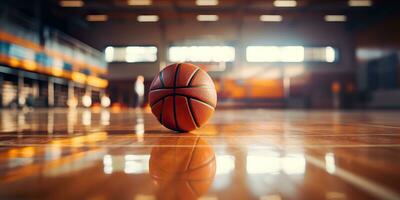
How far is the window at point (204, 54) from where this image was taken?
38.6 feet

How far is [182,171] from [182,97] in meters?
1.02

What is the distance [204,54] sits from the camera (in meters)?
11.8

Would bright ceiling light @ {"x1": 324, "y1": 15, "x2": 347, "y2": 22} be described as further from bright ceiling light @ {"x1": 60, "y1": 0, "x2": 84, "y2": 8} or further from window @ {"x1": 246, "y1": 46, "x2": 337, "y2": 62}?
bright ceiling light @ {"x1": 60, "y1": 0, "x2": 84, "y2": 8}

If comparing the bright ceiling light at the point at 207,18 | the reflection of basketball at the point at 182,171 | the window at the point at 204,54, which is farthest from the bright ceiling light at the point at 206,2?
the reflection of basketball at the point at 182,171

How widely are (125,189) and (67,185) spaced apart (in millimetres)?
132

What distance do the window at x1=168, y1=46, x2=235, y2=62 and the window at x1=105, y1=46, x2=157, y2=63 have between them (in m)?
0.83

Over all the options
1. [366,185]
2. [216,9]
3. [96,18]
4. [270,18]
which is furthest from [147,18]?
[366,185]

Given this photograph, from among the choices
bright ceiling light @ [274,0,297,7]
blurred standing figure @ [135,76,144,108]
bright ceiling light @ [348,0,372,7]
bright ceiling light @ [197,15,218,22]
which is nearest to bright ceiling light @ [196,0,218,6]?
bright ceiling light @ [197,15,218,22]

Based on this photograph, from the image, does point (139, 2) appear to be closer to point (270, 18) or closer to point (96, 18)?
point (96, 18)

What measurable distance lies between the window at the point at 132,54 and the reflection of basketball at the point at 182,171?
1117cm

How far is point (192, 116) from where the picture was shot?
5.75 ft

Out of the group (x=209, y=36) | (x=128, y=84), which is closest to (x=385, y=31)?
(x=209, y=36)

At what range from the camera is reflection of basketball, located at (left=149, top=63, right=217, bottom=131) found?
1729 millimetres

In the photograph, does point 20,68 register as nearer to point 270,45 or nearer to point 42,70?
point 42,70
